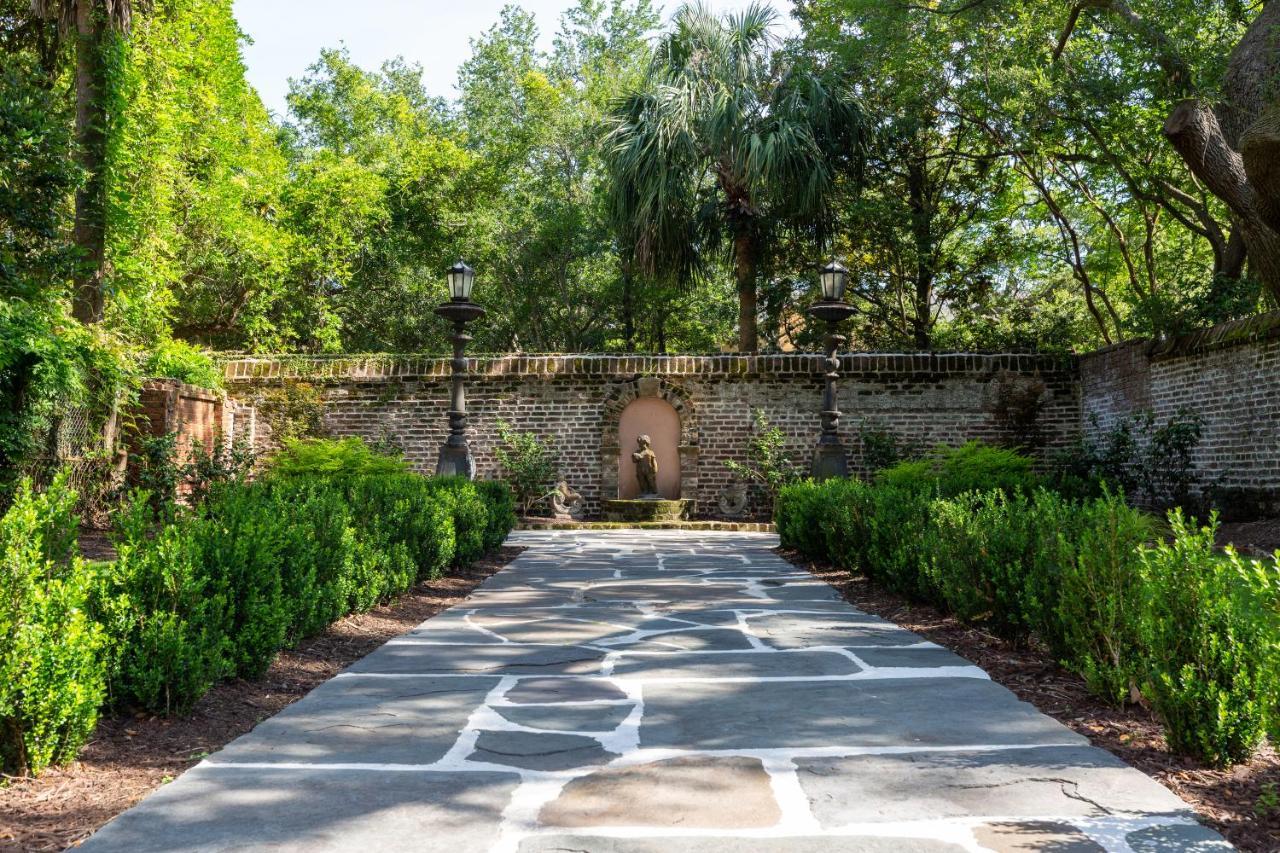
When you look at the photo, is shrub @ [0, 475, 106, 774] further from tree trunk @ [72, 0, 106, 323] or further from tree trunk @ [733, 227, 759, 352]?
tree trunk @ [733, 227, 759, 352]

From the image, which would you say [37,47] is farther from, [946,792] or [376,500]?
[946,792]

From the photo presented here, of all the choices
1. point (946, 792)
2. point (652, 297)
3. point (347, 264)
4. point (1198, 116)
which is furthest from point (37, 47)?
point (946, 792)

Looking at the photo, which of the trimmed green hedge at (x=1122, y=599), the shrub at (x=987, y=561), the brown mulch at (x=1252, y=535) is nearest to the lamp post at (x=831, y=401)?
the brown mulch at (x=1252, y=535)

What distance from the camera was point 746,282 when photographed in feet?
62.4

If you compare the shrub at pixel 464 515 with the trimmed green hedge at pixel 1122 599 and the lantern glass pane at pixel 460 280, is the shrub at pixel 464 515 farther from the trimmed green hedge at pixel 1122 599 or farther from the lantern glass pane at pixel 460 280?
the trimmed green hedge at pixel 1122 599

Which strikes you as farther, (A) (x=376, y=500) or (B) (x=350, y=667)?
(A) (x=376, y=500)

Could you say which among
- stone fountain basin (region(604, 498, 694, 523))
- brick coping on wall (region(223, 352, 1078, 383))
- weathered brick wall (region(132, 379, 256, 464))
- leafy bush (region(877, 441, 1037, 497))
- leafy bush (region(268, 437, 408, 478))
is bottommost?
stone fountain basin (region(604, 498, 694, 523))

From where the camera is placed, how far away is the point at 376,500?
7.31 meters

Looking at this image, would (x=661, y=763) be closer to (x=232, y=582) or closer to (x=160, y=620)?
(x=160, y=620)

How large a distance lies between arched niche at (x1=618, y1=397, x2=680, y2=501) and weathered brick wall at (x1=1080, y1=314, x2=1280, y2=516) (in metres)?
7.44

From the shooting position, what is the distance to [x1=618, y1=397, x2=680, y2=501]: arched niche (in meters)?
17.0

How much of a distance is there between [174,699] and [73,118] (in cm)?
1331

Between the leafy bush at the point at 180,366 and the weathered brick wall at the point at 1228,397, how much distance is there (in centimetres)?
1402

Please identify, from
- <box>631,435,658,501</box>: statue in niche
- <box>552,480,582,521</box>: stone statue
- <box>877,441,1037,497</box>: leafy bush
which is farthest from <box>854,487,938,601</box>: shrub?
<box>552,480,582,521</box>: stone statue
